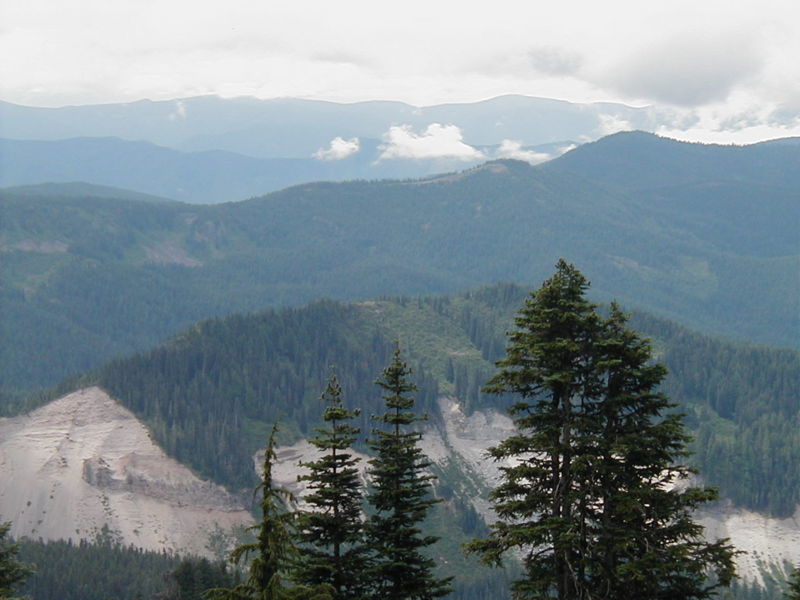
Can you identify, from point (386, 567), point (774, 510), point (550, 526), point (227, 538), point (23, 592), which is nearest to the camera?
point (550, 526)

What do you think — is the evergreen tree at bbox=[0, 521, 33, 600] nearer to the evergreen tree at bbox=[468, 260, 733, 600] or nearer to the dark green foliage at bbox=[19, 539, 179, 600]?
the evergreen tree at bbox=[468, 260, 733, 600]

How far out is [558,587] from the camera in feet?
86.8

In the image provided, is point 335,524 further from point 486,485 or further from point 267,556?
point 486,485

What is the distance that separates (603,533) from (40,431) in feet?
550

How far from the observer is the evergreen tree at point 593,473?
2547 cm

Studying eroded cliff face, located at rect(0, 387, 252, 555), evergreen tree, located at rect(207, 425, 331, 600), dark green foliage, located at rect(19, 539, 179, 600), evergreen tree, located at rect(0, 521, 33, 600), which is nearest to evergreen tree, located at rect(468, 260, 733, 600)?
evergreen tree, located at rect(207, 425, 331, 600)

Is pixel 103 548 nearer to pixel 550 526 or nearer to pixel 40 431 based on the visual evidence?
pixel 40 431

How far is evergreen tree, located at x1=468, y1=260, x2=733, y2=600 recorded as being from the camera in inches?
1003

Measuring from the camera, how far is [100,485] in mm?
163625

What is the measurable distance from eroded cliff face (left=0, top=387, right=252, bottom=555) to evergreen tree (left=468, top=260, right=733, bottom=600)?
137 meters

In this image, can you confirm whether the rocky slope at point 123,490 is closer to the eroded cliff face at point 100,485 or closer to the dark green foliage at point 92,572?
the eroded cliff face at point 100,485

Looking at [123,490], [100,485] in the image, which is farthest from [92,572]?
[100,485]

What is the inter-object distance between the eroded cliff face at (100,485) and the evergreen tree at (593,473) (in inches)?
5389

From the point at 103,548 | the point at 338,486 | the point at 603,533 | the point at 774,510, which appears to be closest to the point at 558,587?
the point at 603,533
